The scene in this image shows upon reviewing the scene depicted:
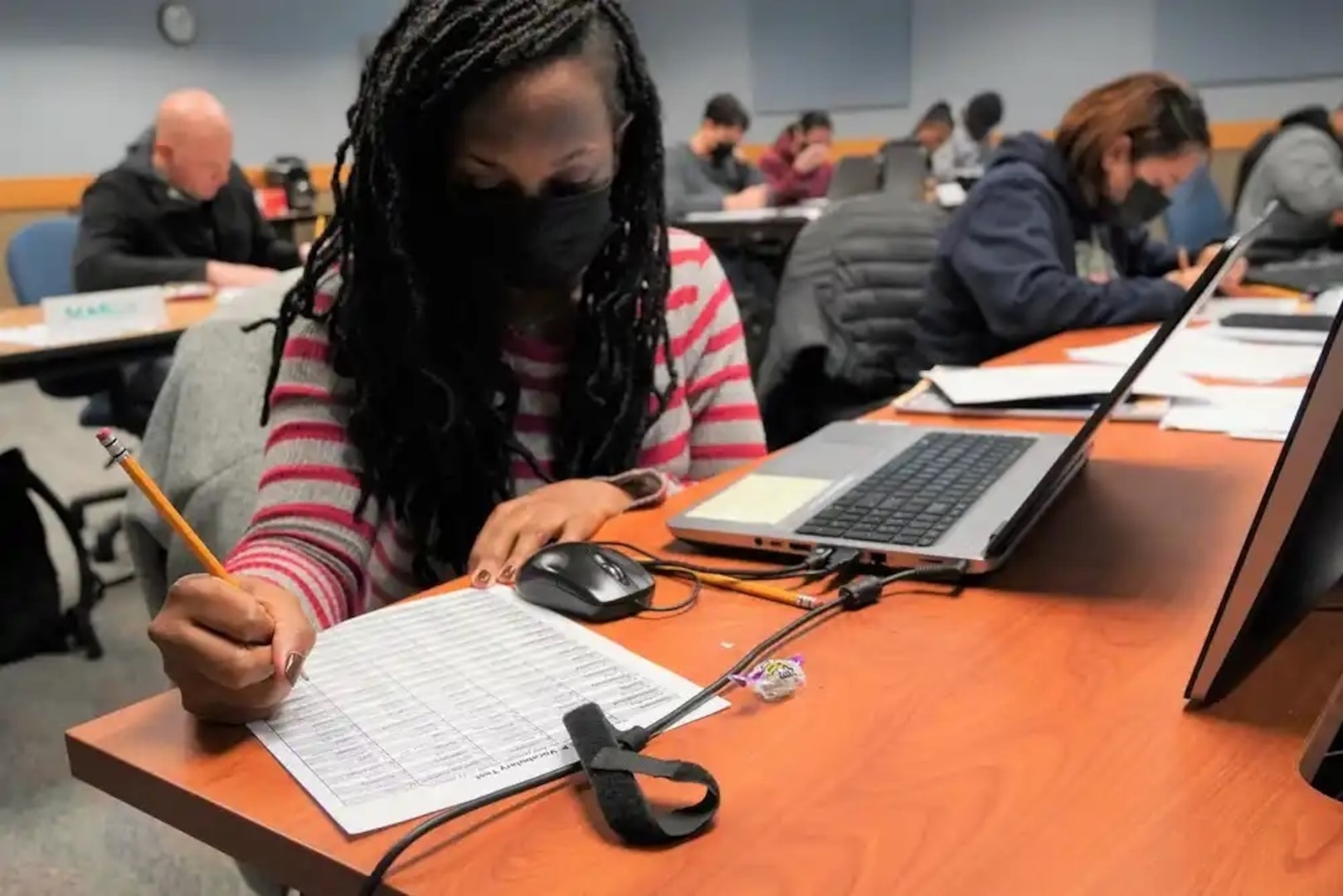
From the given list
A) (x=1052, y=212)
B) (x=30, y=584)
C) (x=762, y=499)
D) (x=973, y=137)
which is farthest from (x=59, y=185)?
(x=762, y=499)

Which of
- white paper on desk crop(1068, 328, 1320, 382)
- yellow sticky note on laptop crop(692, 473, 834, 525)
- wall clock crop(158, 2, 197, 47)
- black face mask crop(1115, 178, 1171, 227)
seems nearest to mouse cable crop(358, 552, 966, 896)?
yellow sticky note on laptop crop(692, 473, 834, 525)

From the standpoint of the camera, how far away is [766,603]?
2.61 feet

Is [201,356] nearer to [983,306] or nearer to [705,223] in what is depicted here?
[983,306]

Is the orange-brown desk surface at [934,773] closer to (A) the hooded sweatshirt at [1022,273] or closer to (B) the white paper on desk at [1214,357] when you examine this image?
(B) the white paper on desk at [1214,357]

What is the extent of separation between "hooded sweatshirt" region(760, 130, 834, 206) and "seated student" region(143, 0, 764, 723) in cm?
430

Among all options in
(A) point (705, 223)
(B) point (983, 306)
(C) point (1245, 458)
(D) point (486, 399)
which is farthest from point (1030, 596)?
(A) point (705, 223)

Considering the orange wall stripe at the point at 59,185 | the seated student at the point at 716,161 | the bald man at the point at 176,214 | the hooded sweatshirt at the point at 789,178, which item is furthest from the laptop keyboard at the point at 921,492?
the orange wall stripe at the point at 59,185

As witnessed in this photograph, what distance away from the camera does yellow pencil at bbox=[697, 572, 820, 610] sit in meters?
0.79

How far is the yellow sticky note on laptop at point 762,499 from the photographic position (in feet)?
3.01

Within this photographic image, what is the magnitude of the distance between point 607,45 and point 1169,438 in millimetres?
661

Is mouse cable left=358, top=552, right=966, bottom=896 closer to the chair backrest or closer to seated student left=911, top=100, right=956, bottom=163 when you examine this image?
the chair backrest

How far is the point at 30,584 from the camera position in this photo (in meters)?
2.42

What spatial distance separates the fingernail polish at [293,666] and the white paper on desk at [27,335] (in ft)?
6.25

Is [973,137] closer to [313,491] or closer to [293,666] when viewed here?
[313,491]
